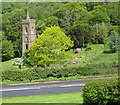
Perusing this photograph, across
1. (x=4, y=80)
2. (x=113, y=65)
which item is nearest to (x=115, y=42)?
(x=113, y=65)

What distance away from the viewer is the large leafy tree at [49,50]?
28.3m

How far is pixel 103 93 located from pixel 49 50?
2029 cm

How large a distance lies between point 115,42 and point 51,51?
14.1m

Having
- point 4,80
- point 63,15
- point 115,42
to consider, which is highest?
point 63,15

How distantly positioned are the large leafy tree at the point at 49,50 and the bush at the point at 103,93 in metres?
18.8

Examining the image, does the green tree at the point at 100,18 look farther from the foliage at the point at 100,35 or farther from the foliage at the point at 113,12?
the foliage at the point at 100,35

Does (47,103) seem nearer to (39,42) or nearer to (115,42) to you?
(39,42)

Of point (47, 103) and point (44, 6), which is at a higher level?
point (44, 6)

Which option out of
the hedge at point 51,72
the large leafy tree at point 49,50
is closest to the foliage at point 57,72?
the hedge at point 51,72

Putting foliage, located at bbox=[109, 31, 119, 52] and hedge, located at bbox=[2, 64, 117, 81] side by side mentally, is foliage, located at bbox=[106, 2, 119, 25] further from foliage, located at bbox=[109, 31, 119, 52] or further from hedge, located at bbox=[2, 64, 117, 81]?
hedge, located at bbox=[2, 64, 117, 81]

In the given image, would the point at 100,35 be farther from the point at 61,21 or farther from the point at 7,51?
the point at 7,51

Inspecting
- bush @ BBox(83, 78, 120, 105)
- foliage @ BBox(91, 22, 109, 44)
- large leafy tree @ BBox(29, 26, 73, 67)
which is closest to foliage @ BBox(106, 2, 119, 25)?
foliage @ BBox(91, 22, 109, 44)

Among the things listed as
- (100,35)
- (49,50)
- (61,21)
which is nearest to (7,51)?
(61,21)

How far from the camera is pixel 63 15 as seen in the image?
206ft
